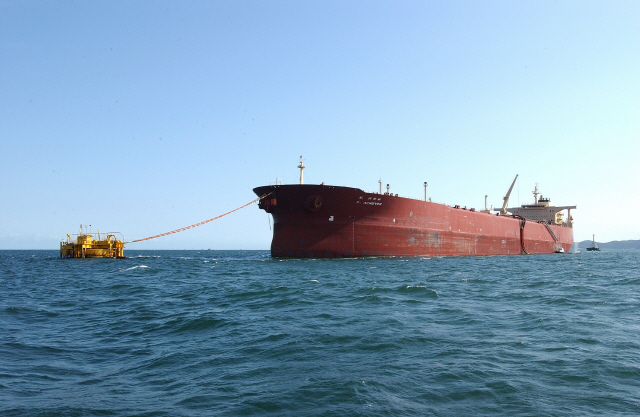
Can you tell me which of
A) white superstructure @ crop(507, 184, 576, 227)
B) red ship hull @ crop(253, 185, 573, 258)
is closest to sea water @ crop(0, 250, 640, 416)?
red ship hull @ crop(253, 185, 573, 258)

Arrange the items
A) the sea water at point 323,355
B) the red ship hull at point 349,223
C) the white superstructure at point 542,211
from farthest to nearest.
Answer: the white superstructure at point 542,211
the red ship hull at point 349,223
the sea water at point 323,355

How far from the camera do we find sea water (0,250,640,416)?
4828 mm

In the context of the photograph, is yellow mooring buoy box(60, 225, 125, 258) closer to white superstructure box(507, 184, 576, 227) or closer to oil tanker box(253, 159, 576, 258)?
oil tanker box(253, 159, 576, 258)

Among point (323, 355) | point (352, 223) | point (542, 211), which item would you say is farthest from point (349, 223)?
point (542, 211)

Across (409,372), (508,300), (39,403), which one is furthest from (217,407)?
(508,300)

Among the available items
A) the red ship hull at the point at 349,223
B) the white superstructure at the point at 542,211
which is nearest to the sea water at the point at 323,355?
the red ship hull at the point at 349,223

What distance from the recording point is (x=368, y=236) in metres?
28.1

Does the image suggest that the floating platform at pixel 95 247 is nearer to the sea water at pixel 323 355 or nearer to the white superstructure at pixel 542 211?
the sea water at pixel 323 355

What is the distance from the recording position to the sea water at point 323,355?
4828mm

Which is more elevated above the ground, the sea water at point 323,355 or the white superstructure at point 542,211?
the white superstructure at point 542,211

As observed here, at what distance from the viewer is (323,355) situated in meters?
6.61

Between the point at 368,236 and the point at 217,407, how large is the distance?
23.7 meters

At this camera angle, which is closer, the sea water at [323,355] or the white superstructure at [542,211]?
the sea water at [323,355]

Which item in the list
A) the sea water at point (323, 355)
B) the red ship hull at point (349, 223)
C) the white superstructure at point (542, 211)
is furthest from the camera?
the white superstructure at point (542, 211)
